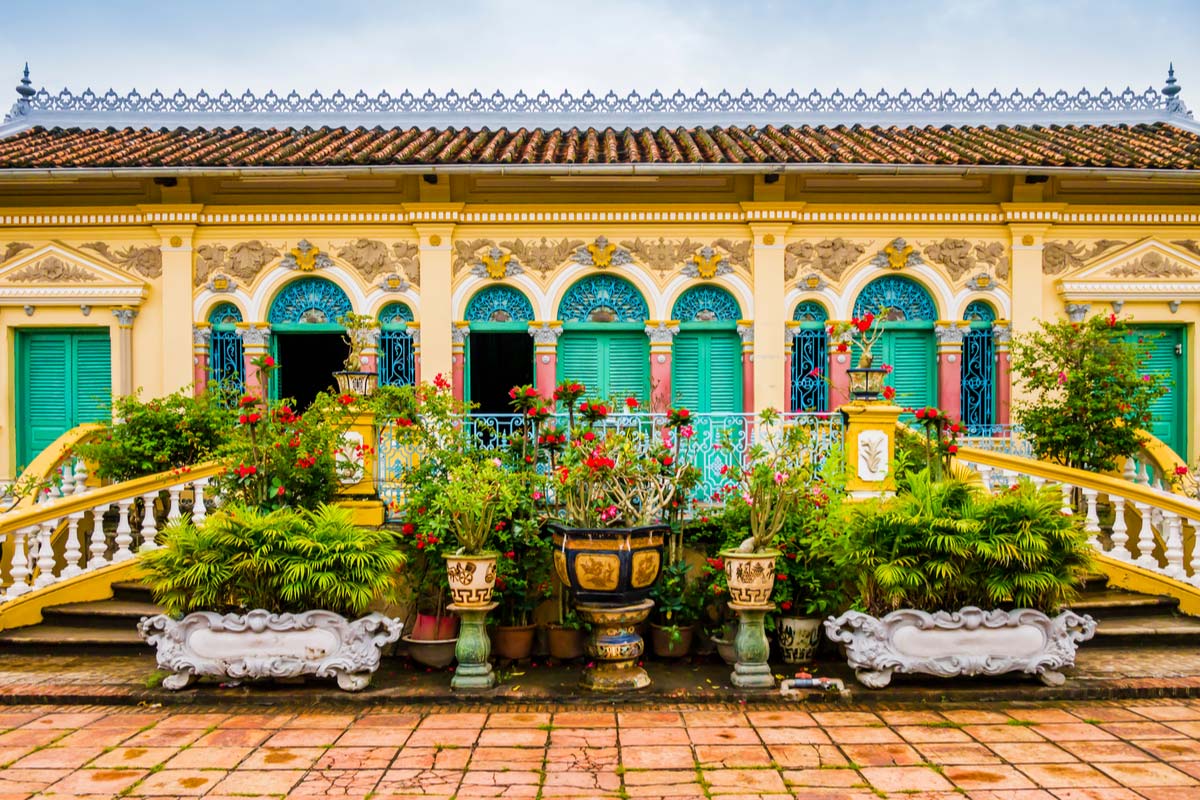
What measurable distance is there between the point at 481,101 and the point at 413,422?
22.6 ft

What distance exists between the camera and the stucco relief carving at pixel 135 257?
10.4 metres

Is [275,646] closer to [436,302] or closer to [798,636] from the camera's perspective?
[798,636]

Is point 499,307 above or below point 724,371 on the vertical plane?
above

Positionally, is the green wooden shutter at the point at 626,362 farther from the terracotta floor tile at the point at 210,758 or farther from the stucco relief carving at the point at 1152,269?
the terracotta floor tile at the point at 210,758

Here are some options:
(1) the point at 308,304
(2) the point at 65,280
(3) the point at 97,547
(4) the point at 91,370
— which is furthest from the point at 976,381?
(2) the point at 65,280

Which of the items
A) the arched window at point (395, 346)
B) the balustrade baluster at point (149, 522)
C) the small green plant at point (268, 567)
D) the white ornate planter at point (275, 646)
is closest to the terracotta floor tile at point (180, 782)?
the white ornate planter at point (275, 646)

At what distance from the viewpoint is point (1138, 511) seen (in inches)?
298

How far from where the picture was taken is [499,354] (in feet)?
37.7

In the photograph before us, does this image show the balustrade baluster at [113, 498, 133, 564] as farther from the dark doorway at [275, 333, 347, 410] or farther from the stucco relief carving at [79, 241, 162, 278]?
the stucco relief carving at [79, 241, 162, 278]

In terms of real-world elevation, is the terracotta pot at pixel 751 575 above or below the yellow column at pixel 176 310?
below

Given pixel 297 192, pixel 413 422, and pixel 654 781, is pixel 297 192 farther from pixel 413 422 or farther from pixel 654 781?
pixel 654 781

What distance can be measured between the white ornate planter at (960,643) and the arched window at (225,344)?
794 centimetres

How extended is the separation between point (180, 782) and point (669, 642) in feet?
11.0

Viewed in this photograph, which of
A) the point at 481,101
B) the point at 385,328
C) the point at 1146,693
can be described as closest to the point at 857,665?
the point at 1146,693
